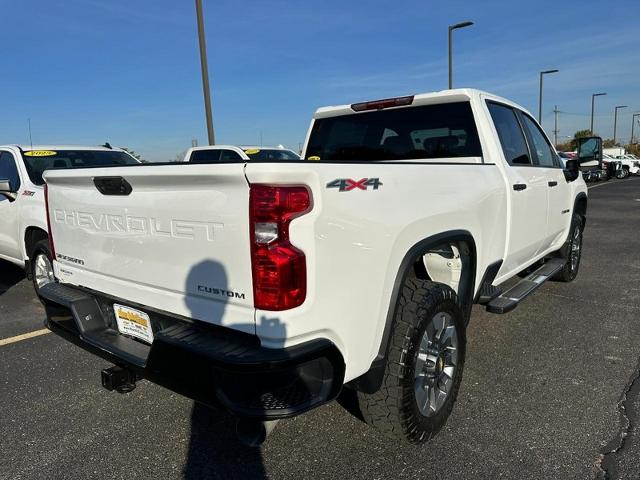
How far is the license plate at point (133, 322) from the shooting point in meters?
2.58

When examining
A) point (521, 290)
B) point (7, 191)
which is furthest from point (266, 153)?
point (521, 290)

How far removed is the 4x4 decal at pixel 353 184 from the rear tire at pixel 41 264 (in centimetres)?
438

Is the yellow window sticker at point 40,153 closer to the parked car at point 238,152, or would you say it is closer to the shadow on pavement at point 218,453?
the shadow on pavement at point 218,453

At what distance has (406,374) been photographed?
99.7 inches

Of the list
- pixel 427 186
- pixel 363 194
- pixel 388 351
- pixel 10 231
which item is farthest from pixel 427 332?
pixel 10 231

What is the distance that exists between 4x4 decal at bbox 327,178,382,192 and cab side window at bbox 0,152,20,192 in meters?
5.32

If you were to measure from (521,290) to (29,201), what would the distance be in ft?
17.1

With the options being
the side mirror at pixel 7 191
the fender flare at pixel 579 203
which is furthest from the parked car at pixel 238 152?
the fender flare at pixel 579 203

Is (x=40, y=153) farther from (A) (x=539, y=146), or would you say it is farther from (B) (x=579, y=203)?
(B) (x=579, y=203)

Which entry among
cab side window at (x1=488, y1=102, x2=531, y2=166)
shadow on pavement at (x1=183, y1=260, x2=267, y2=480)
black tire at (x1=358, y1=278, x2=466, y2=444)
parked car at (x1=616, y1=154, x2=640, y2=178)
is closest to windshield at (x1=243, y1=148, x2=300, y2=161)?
cab side window at (x1=488, y1=102, x2=531, y2=166)

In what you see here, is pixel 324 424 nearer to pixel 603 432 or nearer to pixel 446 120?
pixel 603 432

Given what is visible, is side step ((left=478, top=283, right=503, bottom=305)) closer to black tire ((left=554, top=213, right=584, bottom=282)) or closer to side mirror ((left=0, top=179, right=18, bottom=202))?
black tire ((left=554, top=213, right=584, bottom=282))

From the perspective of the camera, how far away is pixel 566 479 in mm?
2443

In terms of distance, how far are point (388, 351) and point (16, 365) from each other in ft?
10.1
